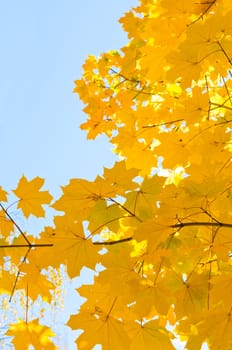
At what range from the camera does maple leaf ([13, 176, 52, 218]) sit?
3.82ft

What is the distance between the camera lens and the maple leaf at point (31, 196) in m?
1.16

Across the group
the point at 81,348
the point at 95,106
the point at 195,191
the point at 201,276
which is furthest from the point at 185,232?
the point at 95,106

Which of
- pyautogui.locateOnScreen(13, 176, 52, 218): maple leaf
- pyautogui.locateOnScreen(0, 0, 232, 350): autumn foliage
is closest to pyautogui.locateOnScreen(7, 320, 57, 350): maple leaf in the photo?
pyautogui.locateOnScreen(0, 0, 232, 350): autumn foliage

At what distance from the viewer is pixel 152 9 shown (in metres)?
1.87

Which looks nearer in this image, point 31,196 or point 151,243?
point 151,243

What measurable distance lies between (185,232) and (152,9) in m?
1.17

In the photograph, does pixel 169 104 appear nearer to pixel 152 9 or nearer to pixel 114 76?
pixel 152 9

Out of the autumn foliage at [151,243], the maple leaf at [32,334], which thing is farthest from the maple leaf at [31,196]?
the maple leaf at [32,334]

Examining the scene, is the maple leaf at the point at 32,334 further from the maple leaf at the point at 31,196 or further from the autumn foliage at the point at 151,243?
the maple leaf at the point at 31,196

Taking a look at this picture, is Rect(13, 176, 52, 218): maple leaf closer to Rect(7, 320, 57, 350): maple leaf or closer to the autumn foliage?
the autumn foliage

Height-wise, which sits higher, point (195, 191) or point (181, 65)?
point (181, 65)

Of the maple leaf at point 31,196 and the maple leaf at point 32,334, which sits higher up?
the maple leaf at point 31,196

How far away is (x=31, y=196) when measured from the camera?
3.88 feet

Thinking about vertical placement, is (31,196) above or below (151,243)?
above
